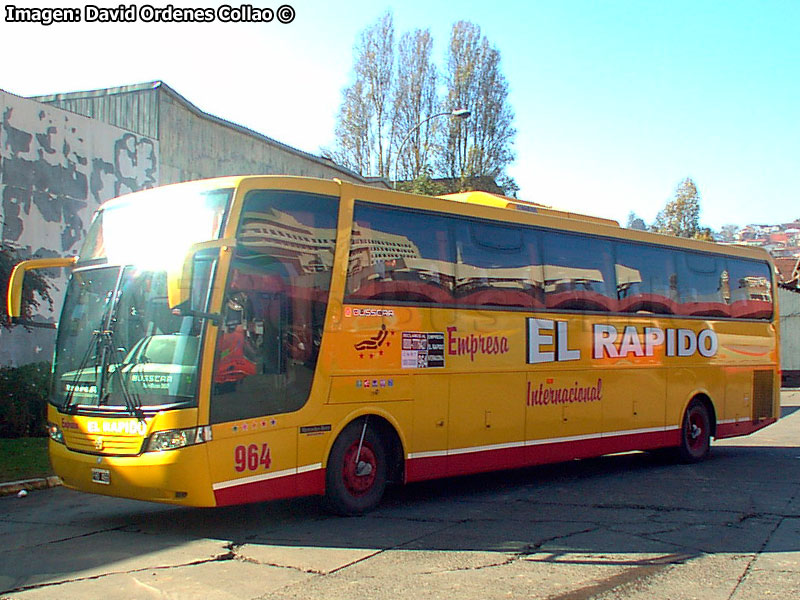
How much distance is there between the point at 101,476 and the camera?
27.5ft

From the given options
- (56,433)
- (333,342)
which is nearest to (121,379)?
(56,433)

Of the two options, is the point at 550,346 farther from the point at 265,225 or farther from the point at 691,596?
the point at 691,596

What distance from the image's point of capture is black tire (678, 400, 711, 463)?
14.6m

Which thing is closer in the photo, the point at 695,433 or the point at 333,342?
the point at 333,342

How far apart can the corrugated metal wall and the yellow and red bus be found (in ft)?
41.7

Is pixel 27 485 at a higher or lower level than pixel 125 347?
lower

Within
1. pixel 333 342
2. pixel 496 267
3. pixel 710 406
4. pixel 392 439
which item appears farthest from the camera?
pixel 710 406

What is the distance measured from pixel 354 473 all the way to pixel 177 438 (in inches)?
87.2

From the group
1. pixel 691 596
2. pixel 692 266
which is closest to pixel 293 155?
pixel 692 266

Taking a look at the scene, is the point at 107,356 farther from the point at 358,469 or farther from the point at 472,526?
the point at 472,526

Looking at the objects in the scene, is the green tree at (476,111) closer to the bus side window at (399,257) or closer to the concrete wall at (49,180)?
the concrete wall at (49,180)

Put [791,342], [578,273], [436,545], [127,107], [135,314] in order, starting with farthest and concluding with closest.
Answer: [791,342], [127,107], [578,273], [135,314], [436,545]

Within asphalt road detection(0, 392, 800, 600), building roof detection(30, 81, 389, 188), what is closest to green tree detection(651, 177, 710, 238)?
building roof detection(30, 81, 389, 188)

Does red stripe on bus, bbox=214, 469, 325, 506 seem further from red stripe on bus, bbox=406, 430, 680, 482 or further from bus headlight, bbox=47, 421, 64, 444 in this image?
bus headlight, bbox=47, 421, 64, 444
